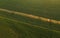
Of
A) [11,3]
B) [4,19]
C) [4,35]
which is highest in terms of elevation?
[11,3]

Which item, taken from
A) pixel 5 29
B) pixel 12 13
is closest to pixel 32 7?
pixel 12 13

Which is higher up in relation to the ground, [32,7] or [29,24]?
[32,7]

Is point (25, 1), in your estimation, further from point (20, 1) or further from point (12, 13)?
point (12, 13)

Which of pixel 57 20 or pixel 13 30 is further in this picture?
pixel 13 30

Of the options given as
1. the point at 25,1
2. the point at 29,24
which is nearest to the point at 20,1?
the point at 25,1

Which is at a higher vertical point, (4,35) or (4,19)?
(4,19)

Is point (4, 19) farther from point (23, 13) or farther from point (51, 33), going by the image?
point (51, 33)
